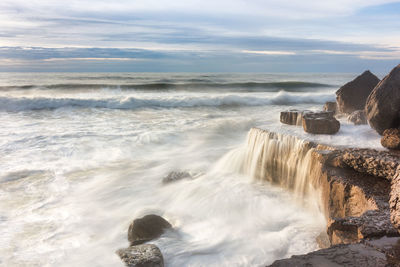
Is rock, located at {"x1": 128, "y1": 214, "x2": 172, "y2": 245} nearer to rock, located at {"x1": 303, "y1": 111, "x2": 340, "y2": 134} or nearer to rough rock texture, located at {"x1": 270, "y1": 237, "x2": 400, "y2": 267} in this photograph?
rough rock texture, located at {"x1": 270, "y1": 237, "x2": 400, "y2": 267}

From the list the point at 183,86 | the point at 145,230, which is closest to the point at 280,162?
the point at 145,230

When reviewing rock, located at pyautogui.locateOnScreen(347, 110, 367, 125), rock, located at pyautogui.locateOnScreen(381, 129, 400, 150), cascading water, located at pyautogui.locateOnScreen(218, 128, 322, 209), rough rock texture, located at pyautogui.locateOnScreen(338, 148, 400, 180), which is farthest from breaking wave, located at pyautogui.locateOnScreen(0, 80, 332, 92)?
rough rock texture, located at pyautogui.locateOnScreen(338, 148, 400, 180)

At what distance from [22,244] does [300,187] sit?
13.8 ft

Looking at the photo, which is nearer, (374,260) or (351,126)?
(374,260)

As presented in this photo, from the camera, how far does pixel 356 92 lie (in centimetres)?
727

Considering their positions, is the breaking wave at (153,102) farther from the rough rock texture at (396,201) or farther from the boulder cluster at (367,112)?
the rough rock texture at (396,201)

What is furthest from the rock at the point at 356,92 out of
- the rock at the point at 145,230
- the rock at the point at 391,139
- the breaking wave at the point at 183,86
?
the breaking wave at the point at 183,86

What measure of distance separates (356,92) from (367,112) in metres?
2.56

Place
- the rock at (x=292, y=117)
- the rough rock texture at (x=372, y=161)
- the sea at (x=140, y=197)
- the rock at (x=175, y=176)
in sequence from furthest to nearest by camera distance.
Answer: the rock at (x=175, y=176) → the rock at (x=292, y=117) → the sea at (x=140, y=197) → the rough rock texture at (x=372, y=161)

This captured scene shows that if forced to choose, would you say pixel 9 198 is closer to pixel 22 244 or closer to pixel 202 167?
pixel 22 244

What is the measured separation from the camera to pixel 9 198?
5.82 meters

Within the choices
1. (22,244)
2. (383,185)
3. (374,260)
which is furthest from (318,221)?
(22,244)

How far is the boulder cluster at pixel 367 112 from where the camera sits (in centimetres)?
450

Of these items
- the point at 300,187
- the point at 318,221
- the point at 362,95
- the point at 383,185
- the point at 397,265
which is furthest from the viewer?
the point at 362,95
